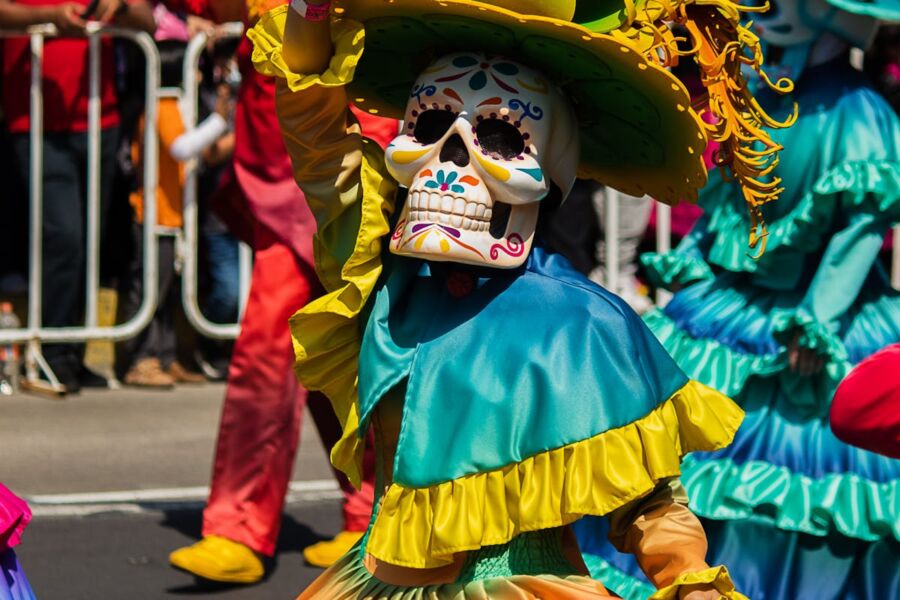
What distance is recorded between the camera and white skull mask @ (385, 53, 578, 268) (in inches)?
129

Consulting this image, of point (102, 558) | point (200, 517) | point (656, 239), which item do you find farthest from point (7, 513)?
point (656, 239)

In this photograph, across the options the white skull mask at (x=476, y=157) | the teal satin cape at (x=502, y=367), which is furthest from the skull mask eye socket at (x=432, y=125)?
the teal satin cape at (x=502, y=367)

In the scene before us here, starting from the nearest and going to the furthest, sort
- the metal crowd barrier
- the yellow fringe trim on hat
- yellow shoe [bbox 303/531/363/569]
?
the yellow fringe trim on hat
yellow shoe [bbox 303/531/363/569]
the metal crowd barrier

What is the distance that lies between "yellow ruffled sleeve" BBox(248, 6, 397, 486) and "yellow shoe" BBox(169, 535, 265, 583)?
2.00 metres

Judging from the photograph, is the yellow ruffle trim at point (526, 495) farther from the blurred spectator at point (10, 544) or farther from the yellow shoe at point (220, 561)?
the yellow shoe at point (220, 561)

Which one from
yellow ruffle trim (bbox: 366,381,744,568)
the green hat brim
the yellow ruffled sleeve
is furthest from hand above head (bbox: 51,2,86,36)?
yellow ruffle trim (bbox: 366,381,744,568)

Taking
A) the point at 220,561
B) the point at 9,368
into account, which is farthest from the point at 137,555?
the point at 9,368

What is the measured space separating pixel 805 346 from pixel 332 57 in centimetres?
195

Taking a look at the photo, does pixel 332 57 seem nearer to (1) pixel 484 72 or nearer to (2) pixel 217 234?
(1) pixel 484 72

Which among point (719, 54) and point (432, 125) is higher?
point (719, 54)

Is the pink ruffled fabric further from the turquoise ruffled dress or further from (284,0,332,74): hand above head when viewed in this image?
the turquoise ruffled dress

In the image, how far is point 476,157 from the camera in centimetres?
330

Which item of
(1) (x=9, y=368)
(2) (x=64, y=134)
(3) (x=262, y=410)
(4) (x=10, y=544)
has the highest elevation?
(4) (x=10, y=544)

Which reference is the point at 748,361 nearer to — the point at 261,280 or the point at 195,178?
the point at 261,280
